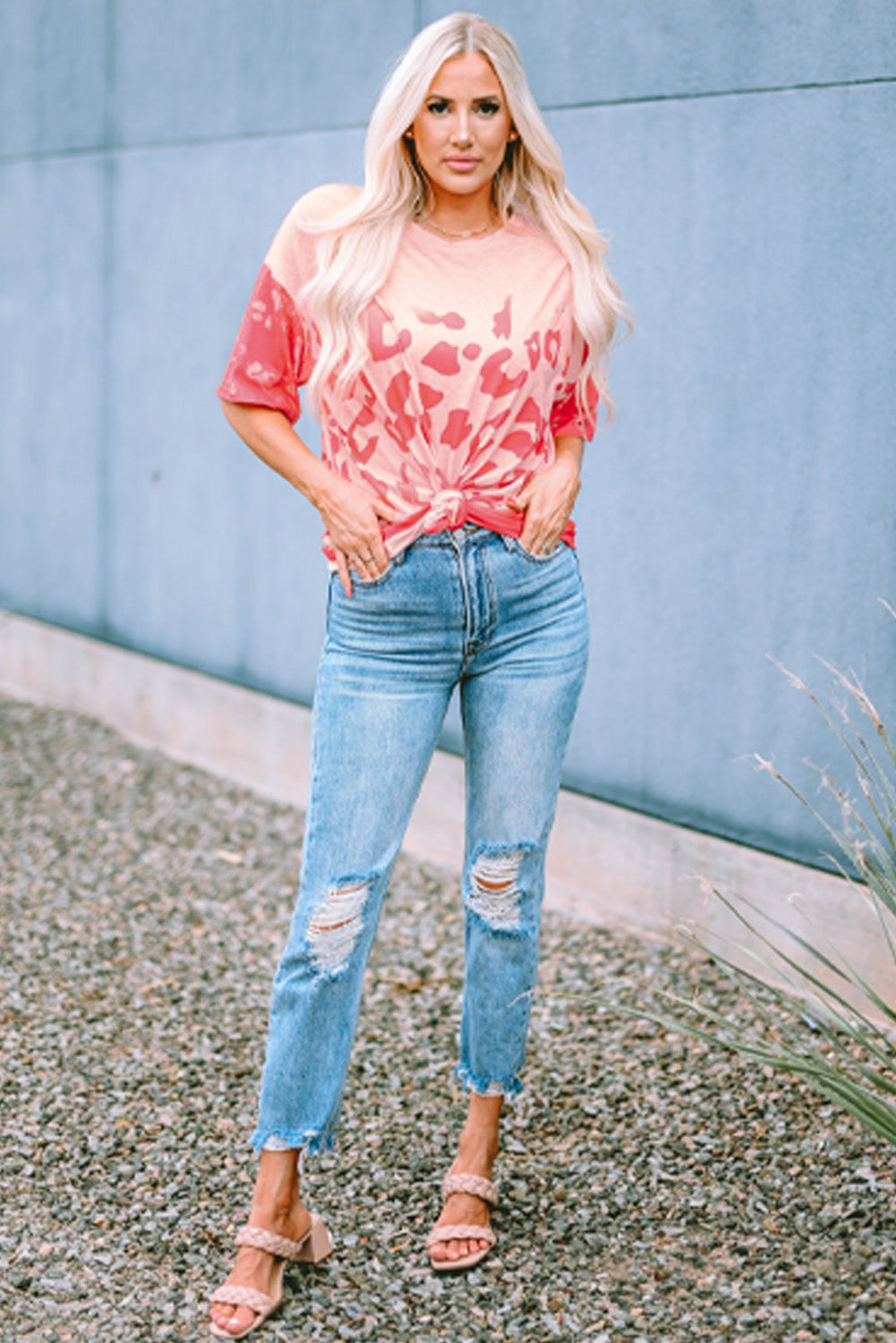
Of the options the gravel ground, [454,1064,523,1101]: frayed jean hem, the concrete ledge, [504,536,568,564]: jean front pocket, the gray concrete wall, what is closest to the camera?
[504,536,568,564]: jean front pocket

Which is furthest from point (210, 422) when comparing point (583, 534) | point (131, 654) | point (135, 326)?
point (583, 534)

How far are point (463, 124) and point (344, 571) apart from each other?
72 centimetres

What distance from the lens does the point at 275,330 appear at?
250 cm

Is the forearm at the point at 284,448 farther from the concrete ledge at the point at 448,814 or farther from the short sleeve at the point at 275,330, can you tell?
the concrete ledge at the point at 448,814

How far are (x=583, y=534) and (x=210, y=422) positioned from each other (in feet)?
6.24

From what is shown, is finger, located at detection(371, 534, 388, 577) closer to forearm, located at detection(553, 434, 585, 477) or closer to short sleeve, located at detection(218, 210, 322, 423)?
short sleeve, located at detection(218, 210, 322, 423)

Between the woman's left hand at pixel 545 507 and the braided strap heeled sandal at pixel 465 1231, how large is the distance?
3.75 ft

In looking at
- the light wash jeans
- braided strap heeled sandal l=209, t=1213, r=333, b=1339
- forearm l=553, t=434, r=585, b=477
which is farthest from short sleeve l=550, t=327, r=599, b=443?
braided strap heeled sandal l=209, t=1213, r=333, b=1339

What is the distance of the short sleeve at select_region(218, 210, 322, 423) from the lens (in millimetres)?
2486

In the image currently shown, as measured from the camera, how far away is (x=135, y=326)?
19.7 ft

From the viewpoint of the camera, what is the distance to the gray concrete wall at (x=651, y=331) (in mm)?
3623

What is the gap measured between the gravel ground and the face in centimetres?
130

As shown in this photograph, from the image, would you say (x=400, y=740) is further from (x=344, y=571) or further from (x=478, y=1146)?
(x=478, y=1146)

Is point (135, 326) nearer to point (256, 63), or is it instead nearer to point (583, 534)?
point (256, 63)
